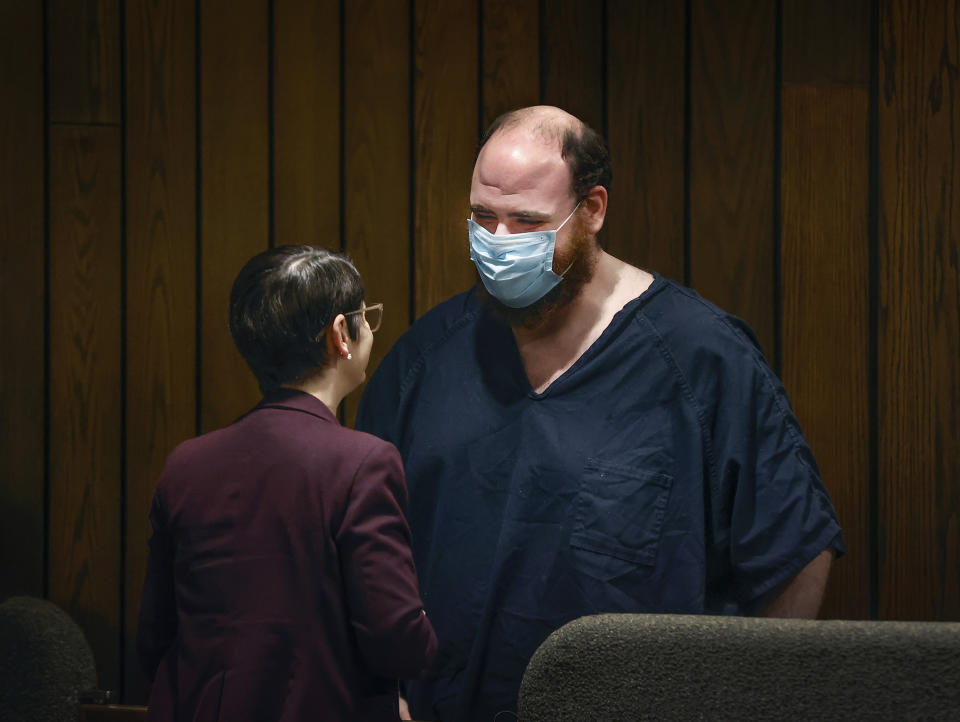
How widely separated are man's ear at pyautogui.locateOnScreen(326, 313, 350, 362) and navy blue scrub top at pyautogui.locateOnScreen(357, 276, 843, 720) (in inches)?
15.9

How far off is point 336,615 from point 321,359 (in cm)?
34

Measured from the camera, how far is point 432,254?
7.39 feet

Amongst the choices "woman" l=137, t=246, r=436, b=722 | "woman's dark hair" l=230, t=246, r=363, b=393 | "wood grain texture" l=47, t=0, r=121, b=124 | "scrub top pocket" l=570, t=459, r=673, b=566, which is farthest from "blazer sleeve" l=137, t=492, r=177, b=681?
"wood grain texture" l=47, t=0, r=121, b=124

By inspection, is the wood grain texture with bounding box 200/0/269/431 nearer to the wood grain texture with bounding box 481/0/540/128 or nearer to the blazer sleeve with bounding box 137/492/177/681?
the wood grain texture with bounding box 481/0/540/128

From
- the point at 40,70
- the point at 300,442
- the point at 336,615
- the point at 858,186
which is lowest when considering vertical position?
the point at 336,615

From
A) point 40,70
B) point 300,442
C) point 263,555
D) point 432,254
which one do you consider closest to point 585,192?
point 432,254

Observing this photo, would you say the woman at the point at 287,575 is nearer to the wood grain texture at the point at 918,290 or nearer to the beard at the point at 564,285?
the beard at the point at 564,285

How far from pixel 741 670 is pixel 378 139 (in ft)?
4.79

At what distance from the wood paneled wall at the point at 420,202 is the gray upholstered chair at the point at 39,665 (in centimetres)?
46

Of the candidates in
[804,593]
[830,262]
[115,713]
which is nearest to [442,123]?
[830,262]

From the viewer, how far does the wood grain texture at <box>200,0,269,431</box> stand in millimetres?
2248

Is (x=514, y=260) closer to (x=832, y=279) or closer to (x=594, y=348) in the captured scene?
(x=594, y=348)

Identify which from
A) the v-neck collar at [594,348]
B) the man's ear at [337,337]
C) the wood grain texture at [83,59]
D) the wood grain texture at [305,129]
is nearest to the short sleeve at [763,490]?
the v-neck collar at [594,348]

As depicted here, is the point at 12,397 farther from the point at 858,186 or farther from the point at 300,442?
the point at 858,186
